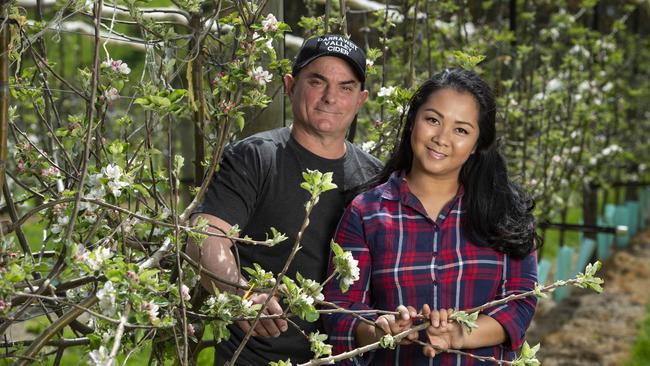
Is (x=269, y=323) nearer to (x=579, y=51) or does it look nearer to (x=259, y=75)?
(x=259, y=75)

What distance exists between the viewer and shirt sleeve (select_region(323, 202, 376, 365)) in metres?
2.69

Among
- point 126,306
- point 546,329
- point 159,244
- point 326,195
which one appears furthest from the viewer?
point 546,329

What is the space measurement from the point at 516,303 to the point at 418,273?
0.93 feet

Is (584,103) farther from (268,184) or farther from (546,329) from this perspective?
(268,184)

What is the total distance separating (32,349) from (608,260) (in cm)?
765

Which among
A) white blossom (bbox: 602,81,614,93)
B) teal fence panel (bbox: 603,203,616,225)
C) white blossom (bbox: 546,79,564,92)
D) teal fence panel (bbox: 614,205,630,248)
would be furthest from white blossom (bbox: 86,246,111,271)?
teal fence panel (bbox: 614,205,630,248)

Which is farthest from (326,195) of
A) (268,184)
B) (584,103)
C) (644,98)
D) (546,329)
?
(644,98)

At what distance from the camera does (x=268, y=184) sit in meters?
2.80

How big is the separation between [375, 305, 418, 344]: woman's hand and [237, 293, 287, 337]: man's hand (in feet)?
0.76

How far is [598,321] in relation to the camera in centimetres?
730

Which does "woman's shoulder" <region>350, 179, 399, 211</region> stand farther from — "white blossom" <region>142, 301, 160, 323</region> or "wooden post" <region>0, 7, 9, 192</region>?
"wooden post" <region>0, 7, 9, 192</region>

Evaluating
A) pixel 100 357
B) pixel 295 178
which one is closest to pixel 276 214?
pixel 295 178

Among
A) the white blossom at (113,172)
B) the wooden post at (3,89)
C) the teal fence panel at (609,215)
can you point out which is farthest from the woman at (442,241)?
the teal fence panel at (609,215)

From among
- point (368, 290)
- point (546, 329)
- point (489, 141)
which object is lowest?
point (546, 329)
